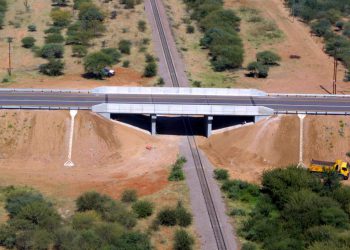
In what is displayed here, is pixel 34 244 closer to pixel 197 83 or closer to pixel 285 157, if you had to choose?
pixel 285 157

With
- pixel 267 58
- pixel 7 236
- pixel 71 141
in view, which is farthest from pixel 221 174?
pixel 267 58

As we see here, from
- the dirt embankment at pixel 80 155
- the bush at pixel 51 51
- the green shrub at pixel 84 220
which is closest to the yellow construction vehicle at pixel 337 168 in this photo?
the dirt embankment at pixel 80 155

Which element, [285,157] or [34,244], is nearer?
[34,244]

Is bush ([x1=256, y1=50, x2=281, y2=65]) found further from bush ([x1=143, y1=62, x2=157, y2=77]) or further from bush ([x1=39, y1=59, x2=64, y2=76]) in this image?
bush ([x1=39, y1=59, x2=64, y2=76])

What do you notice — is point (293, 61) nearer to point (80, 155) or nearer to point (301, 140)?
point (301, 140)

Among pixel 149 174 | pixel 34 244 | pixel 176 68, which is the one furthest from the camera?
pixel 176 68

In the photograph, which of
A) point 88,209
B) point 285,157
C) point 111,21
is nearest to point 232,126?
point 285,157
